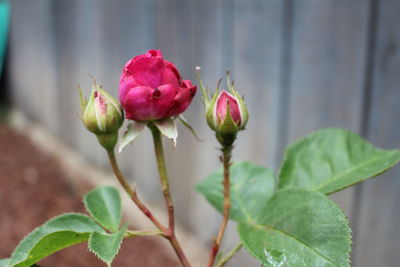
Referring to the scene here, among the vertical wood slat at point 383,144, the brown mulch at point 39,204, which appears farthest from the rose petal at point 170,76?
the brown mulch at point 39,204

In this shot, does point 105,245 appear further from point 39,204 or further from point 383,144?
point 39,204

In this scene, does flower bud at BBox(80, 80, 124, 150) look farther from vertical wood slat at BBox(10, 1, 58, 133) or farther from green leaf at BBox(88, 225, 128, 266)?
vertical wood slat at BBox(10, 1, 58, 133)

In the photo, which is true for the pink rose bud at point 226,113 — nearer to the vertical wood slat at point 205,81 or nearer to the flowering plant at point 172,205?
the flowering plant at point 172,205

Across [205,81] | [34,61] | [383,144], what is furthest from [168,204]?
[34,61]

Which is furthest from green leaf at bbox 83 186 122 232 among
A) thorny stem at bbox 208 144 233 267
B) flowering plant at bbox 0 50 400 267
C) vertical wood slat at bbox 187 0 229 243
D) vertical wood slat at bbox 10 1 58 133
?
vertical wood slat at bbox 10 1 58 133

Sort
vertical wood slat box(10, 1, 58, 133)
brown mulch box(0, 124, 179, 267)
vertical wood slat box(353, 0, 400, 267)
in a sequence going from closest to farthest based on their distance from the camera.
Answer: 1. vertical wood slat box(353, 0, 400, 267)
2. brown mulch box(0, 124, 179, 267)
3. vertical wood slat box(10, 1, 58, 133)
